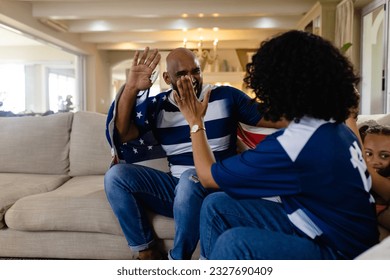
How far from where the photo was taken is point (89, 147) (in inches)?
83.7

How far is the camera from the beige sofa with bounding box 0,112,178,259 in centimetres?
153

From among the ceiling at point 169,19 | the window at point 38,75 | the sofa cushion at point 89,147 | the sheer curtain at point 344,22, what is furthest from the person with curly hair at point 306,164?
the window at point 38,75

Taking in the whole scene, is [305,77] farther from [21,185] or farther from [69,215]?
[21,185]

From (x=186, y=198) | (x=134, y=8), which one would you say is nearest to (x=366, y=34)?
(x=134, y=8)

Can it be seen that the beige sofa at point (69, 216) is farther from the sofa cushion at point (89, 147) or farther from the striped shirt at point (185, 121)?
the striped shirt at point (185, 121)

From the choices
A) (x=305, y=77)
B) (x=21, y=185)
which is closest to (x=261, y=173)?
(x=305, y=77)

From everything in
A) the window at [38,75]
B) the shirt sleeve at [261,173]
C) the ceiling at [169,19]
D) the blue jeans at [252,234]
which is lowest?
the blue jeans at [252,234]

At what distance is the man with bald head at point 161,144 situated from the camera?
1.34 meters

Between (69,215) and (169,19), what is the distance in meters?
6.05

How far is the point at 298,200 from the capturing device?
0.89 meters

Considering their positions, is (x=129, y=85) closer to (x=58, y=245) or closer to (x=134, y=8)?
(x=58, y=245)

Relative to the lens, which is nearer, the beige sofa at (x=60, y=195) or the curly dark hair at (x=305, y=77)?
the curly dark hair at (x=305, y=77)

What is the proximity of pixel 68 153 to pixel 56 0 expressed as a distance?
4454 mm

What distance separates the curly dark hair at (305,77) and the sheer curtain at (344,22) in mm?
4264
